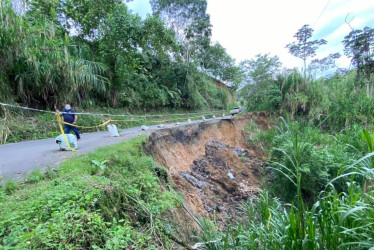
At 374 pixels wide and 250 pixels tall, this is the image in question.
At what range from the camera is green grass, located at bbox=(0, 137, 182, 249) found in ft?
5.48

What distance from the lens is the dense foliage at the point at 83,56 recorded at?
8.04 m

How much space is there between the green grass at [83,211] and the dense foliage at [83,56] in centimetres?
726

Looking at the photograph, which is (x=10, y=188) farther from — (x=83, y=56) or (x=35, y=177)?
(x=83, y=56)

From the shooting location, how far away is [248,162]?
9.55 m

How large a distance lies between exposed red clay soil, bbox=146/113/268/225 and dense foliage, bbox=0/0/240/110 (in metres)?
5.82

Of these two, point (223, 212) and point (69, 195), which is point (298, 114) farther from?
point (69, 195)

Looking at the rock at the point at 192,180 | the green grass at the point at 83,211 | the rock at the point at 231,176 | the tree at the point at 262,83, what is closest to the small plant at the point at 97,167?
the green grass at the point at 83,211

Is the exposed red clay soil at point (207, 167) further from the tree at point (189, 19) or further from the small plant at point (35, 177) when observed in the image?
the tree at point (189, 19)

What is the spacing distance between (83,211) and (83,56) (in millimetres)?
12002

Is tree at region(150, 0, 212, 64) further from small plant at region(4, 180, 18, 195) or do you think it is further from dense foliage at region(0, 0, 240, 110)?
small plant at region(4, 180, 18, 195)

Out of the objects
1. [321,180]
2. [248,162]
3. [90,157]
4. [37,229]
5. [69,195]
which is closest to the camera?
[37,229]

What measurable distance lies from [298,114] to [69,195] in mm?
15052

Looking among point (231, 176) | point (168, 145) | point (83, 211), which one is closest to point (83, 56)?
point (168, 145)

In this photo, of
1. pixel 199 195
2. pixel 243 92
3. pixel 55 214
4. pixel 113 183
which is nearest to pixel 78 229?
pixel 55 214
